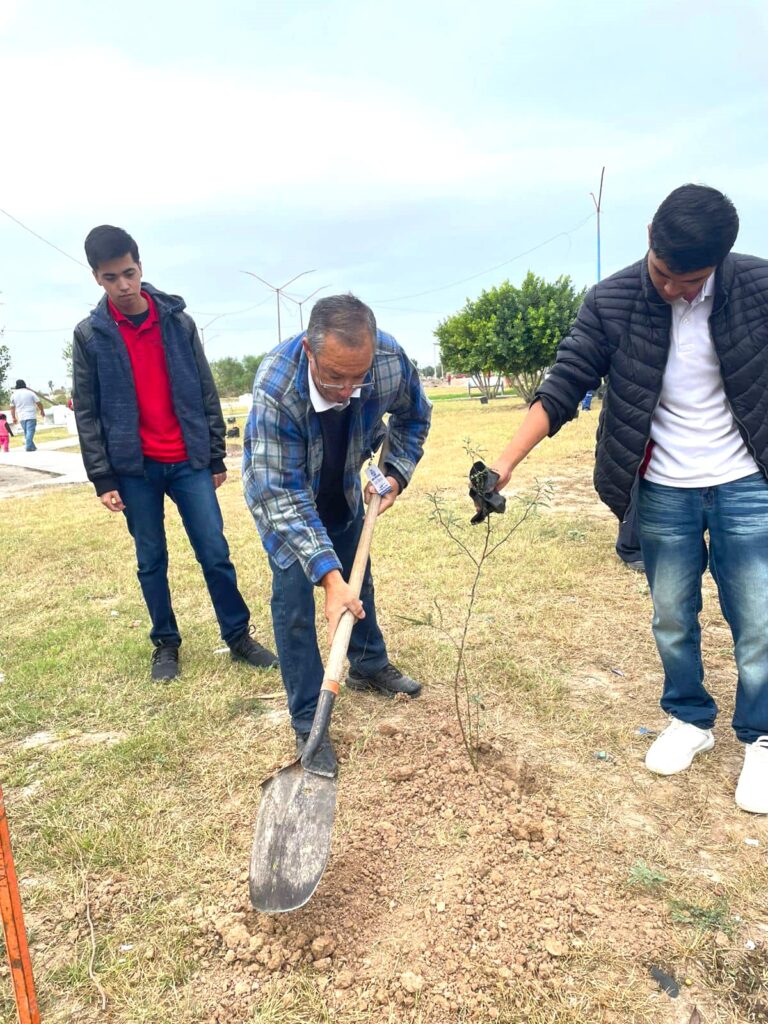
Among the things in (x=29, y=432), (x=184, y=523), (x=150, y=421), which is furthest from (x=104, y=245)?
(x=29, y=432)

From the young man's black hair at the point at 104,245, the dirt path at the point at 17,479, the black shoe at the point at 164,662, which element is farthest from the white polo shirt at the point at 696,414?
the dirt path at the point at 17,479

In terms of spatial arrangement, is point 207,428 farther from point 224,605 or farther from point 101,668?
point 101,668

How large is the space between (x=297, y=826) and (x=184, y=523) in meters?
1.73

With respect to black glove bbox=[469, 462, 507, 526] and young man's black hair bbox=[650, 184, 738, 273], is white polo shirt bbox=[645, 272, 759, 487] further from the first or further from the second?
black glove bbox=[469, 462, 507, 526]

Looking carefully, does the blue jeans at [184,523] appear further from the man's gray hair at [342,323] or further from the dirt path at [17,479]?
the dirt path at [17,479]

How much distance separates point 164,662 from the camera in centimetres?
344

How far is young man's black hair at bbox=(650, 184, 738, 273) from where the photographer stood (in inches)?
73.0

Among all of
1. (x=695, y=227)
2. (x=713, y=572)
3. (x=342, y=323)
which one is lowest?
(x=713, y=572)

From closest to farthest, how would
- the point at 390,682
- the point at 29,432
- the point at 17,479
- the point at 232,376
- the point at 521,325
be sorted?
the point at 390,682 < the point at 17,479 < the point at 29,432 < the point at 521,325 < the point at 232,376

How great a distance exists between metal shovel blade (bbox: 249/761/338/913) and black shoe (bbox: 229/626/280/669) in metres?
1.38

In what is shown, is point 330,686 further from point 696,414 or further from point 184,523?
point 184,523

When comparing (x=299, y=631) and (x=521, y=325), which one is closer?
(x=299, y=631)

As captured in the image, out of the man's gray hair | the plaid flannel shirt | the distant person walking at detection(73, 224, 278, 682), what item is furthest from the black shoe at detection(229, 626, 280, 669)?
the man's gray hair

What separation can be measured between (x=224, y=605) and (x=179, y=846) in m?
1.35
